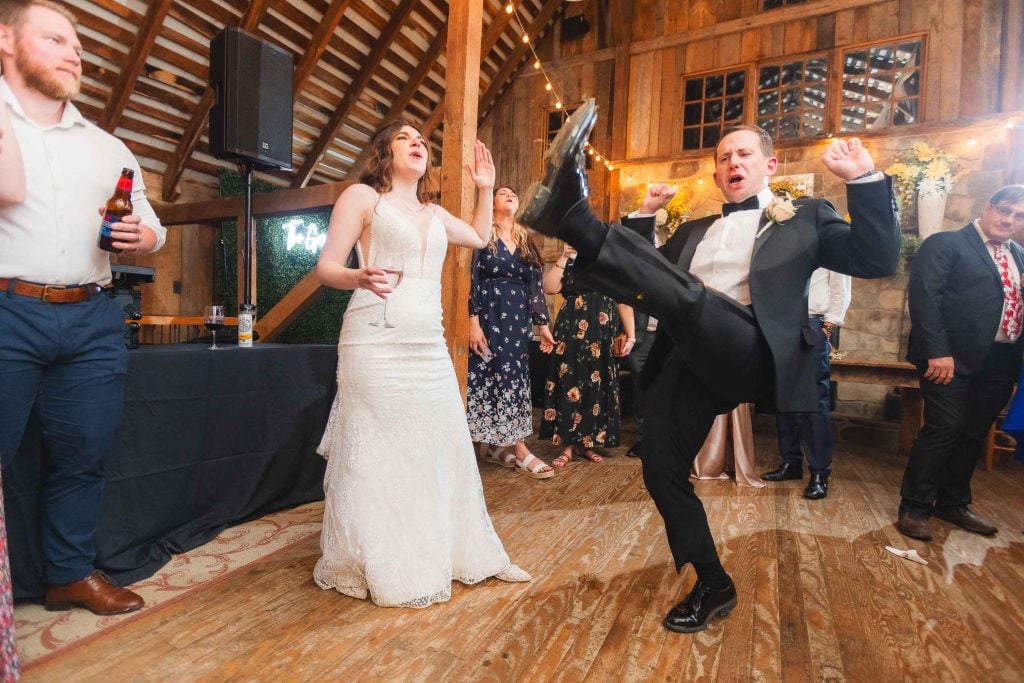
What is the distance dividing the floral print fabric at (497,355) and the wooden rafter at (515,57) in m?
5.10

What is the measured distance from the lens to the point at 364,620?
1.64m

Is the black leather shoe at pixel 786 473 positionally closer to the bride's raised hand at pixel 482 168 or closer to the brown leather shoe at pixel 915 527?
the brown leather shoe at pixel 915 527

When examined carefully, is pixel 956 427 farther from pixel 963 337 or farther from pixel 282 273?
pixel 282 273

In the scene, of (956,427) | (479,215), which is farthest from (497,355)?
(956,427)

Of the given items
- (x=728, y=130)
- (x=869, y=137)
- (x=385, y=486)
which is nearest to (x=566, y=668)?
(x=385, y=486)

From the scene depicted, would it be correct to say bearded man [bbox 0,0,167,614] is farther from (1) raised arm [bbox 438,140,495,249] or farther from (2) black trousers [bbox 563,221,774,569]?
(2) black trousers [bbox 563,221,774,569]

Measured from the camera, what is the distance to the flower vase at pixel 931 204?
525 cm

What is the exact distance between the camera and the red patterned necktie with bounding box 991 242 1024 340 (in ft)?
8.35

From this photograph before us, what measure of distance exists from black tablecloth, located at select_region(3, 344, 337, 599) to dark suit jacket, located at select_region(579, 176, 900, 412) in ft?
5.35

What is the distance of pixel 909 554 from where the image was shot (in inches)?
88.5

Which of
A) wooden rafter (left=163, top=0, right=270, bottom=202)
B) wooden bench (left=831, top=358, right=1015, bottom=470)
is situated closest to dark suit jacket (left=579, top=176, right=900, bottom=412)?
wooden bench (left=831, top=358, right=1015, bottom=470)

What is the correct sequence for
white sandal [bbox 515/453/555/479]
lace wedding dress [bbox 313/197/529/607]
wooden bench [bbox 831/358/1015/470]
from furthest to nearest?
wooden bench [bbox 831/358/1015/470] → white sandal [bbox 515/453/555/479] → lace wedding dress [bbox 313/197/529/607]

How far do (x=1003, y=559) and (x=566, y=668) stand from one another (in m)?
2.09

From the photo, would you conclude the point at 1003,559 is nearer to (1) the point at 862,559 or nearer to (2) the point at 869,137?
(1) the point at 862,559
